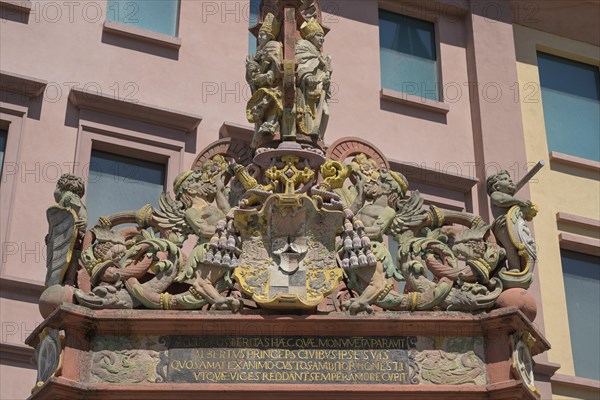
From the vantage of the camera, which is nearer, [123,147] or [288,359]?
[288,359]

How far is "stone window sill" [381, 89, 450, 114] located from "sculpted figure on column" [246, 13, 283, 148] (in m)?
6.16

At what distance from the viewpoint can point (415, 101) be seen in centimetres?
1969

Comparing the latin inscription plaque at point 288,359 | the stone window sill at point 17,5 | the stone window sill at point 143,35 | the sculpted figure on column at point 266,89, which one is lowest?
the latin inscription plaque at point 288,359

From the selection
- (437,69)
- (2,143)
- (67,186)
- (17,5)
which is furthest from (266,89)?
(437,69)

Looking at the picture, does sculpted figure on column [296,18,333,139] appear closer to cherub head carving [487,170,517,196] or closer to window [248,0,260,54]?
cherub head carving [487,170,517,196]

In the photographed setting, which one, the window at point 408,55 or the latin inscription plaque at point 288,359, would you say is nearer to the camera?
the latin inscription plaque at point 288,359

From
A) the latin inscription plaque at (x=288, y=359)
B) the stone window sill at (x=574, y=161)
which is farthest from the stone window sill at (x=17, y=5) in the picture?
the stone window sill at (x=574, y=161)

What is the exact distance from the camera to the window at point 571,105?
68.8 feet

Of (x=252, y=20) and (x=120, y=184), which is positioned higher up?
(x=252, y=20)

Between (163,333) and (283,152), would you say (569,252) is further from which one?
(163,333)

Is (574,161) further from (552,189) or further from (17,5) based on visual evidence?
(17,5)

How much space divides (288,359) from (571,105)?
11.4 meters

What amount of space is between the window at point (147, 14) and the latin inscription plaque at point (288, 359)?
8.06 metres

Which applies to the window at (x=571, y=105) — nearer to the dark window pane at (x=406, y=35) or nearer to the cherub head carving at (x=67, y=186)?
the dark window pane at (x=406, y=35)
